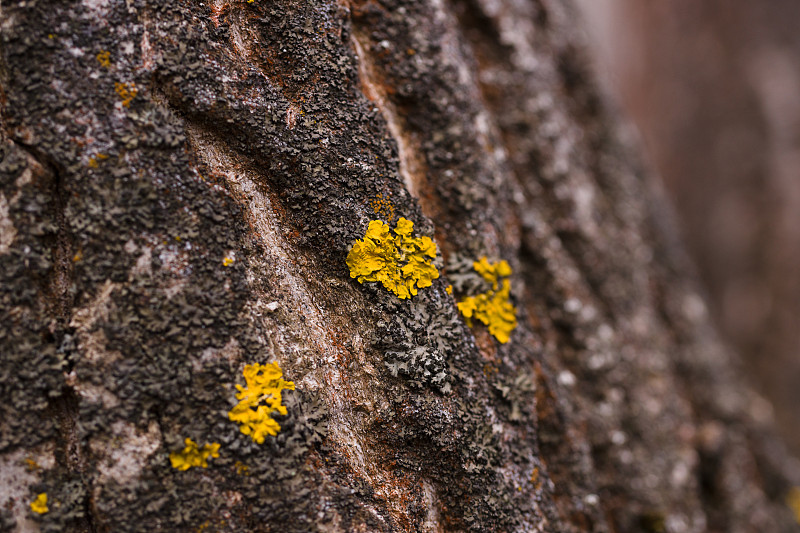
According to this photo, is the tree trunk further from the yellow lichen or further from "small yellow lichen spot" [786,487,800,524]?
"small yellow lichen spot" [786,487,800,524]

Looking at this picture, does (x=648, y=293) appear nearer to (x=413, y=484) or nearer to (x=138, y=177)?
(x=413, y=484)

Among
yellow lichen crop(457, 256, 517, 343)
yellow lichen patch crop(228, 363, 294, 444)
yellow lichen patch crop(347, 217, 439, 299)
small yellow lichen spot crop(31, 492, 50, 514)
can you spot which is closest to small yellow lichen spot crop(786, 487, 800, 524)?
yellow lichen crop(457, 256, 517, 343)

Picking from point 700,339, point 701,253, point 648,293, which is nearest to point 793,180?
point 701,253

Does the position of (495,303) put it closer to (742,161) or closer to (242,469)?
(242,469)

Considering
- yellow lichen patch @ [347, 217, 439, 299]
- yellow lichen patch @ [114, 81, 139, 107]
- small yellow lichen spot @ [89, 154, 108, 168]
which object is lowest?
yellow lichen patch @ [347, 217, 439, 299]

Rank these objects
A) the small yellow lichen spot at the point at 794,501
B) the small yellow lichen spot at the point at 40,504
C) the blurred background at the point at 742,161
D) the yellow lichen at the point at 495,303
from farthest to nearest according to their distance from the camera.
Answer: the blurred background at the point at 742,161 < the small yellow lichen spot at the point at 794,501 < the yellow lichen at the point at 495,303 < the small yellow lichen spot at the point at 40,504

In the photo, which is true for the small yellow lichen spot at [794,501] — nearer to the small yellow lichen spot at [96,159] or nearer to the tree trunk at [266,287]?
the tree trunk at [266,287]

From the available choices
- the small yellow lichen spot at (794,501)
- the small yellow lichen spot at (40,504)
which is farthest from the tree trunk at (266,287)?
the small yellow lichen spot at (794,501)
